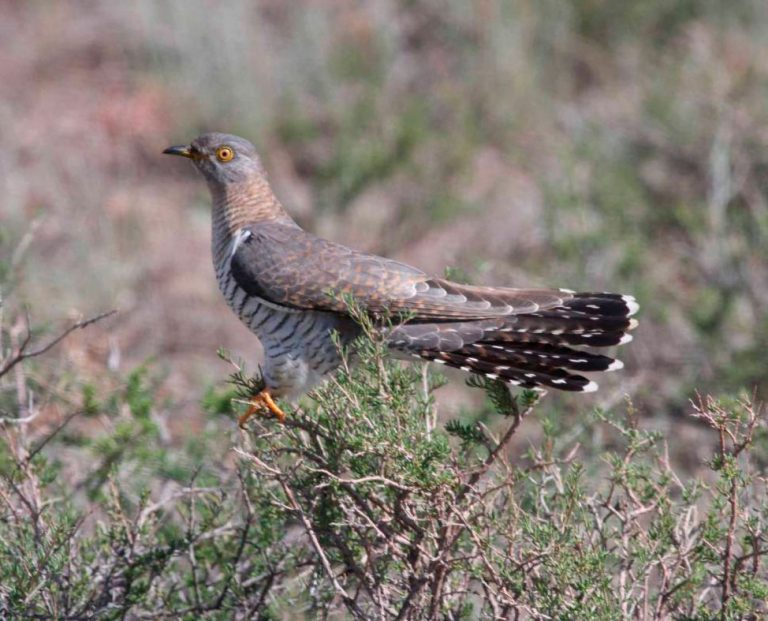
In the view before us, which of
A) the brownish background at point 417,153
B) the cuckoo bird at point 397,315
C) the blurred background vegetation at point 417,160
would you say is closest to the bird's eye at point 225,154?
the cuckoo bird at point 397,315

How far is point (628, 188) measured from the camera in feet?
27.0

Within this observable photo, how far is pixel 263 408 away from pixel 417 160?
18.3 feet

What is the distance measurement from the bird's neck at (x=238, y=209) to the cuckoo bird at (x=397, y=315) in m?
0.04

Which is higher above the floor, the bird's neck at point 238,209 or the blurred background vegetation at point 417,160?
the blurred background vegetation at point 417,160

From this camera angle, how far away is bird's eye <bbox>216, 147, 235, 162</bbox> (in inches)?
191

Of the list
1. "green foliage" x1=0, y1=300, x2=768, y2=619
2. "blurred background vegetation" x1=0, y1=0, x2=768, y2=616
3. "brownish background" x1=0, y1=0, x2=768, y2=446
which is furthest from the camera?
"brownish background" x1=0, y1=0, x2=768, y2=446

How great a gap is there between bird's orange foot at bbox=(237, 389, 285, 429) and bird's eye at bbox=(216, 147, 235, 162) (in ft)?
3.96

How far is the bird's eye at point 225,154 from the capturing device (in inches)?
191

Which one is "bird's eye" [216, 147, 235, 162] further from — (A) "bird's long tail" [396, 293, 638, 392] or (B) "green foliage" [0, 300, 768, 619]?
(A) "bird's long tail" [396, 293, 638, 392]

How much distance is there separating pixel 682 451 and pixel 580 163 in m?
2.99

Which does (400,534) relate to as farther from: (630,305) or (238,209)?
(238,209)

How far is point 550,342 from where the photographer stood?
387 centimetres

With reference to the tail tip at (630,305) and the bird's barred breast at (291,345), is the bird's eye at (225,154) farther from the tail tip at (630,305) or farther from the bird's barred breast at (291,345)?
the tail tip at (630,305)

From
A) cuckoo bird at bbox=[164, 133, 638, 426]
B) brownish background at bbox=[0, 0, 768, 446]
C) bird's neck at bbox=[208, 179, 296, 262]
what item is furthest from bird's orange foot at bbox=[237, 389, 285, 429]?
brownish background at bbox=[0, 0, 768, 446]
